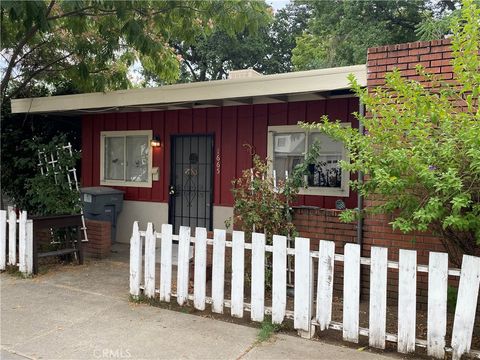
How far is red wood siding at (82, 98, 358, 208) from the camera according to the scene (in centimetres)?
725

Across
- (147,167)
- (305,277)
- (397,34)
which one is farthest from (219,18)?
(397,34)

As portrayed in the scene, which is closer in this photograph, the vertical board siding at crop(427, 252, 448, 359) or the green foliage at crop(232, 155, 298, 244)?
the vertical board siding at crop(427, 252, 448, 359)

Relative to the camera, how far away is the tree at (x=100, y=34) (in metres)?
7.34

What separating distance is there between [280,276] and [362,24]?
50.8ft

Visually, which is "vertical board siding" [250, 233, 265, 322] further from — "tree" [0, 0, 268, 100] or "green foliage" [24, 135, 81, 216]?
"tree" [0, 0, 268, 100]

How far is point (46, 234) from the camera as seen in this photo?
7.50 m

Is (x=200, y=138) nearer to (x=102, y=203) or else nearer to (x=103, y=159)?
(x=102, y=203)

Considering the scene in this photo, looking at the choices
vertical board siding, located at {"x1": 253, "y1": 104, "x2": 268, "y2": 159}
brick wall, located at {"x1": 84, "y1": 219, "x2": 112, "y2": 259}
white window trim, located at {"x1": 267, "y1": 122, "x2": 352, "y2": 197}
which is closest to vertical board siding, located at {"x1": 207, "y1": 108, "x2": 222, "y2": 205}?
vertical board siding, located at {"x1": 253, "y1": 104, "x2": 268, "y2": 159}

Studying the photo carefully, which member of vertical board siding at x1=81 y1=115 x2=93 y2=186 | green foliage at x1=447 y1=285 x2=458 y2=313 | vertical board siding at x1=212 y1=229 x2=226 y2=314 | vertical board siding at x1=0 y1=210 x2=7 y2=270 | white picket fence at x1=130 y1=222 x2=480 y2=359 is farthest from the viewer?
vertical board siding at x1=81 y1=115 x2=93 y2=186

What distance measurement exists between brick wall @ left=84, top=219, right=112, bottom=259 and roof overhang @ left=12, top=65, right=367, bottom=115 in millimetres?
2119

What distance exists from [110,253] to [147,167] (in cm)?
197

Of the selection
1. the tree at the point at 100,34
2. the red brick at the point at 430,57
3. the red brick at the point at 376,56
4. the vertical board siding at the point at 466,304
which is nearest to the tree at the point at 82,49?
the tree at the point at 100,34

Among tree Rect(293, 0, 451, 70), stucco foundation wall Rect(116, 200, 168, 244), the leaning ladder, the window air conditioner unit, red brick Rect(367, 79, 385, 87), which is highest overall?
tree Rect(293, 0, 451, 70)

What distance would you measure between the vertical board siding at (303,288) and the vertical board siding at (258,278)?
1.21 ft
